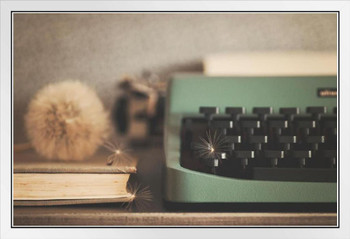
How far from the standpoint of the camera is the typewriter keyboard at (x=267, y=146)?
0.56 m

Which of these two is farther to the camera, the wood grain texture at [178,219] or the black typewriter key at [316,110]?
the black typewriter key at [316,110]

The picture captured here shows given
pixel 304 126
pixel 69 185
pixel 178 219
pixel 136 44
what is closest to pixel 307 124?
pixel 304 126

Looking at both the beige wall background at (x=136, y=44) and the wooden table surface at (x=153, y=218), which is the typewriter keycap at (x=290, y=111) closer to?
the wooden table surface at (x=153, y=218)

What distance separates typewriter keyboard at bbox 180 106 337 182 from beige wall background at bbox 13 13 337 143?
0.40 meters

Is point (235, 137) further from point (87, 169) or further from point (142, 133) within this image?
point (142, 133)

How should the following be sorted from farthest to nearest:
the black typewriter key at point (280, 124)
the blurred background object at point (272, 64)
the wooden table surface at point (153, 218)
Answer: the blurred background object at point (272, 64) < the black typewriter key at point (280, 124) < the wooden table surface at point (153, 218)

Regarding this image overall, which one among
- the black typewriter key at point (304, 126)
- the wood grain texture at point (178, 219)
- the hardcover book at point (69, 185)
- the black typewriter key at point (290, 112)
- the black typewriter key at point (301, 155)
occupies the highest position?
the black typewriter key at point (290, 112)

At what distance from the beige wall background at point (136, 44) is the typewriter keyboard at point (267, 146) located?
0.40 m

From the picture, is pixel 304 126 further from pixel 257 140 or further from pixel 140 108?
pixel 140 108

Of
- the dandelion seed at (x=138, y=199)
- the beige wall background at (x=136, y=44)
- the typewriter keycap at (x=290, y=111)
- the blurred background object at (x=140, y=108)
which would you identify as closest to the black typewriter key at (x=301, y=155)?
the typewriter keycap at (x=290, y=111)

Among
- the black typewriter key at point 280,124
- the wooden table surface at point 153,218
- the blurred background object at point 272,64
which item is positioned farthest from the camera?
the blurred background object at point 272,64

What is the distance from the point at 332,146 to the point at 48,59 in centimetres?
78

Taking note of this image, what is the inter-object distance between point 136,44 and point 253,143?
1.87 feet

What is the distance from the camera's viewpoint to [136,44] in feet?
3.34
